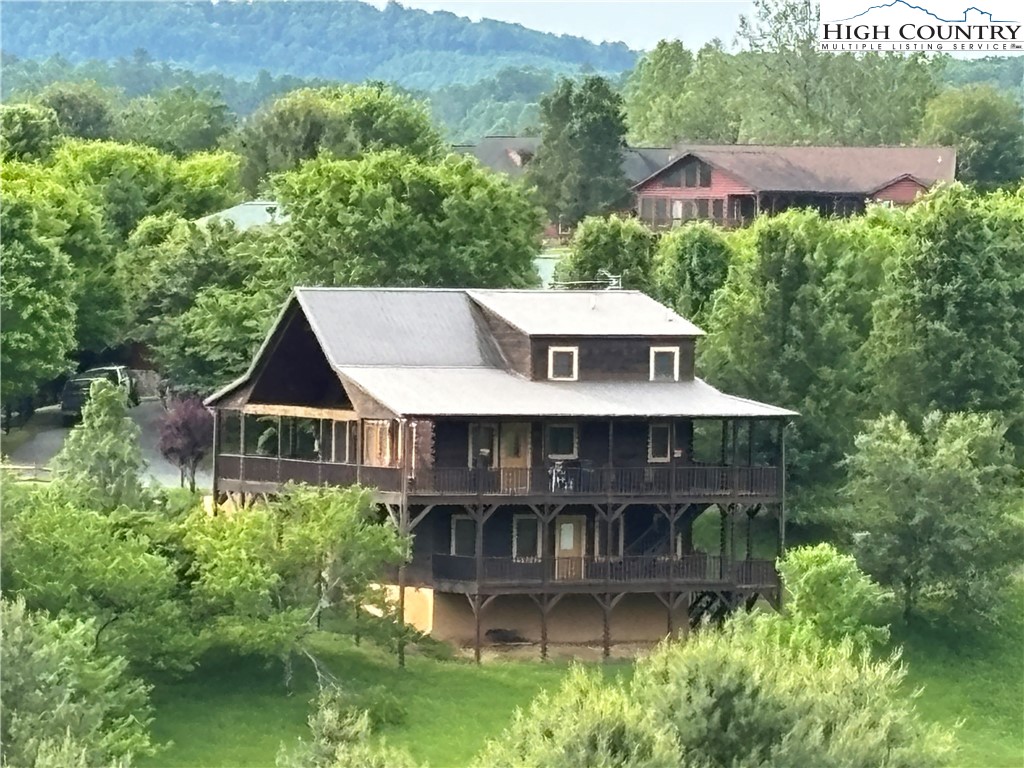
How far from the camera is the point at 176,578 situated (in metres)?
51.4

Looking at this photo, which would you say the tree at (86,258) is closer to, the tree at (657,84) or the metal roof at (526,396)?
the metal roof at (526,396)

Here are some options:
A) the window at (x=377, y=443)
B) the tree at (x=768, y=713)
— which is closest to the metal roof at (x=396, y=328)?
the window at (x=377, y=443)

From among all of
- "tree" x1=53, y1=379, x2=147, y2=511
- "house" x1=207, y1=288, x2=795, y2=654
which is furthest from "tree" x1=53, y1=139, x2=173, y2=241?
"tree" x1=53, y1=379, x2=147, y2=511

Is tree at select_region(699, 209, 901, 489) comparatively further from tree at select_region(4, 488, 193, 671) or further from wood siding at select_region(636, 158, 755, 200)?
wood siding at select_region(636, 158, 755, 200)

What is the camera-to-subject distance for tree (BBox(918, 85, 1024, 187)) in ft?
443

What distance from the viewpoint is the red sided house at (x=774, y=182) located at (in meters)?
116

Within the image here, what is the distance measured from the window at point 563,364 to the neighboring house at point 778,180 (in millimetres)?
55354

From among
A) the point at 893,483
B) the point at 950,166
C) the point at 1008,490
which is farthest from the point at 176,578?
the point at 950,166

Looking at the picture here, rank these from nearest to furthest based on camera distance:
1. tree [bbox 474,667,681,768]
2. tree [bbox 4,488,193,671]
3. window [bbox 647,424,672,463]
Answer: tree [bbox 474,667,681,768]
tree [bbox 4,488,193,671]
window [bbox 647,424,672,463]

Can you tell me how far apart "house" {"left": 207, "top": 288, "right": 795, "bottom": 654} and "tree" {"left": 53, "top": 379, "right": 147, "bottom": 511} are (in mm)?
3224

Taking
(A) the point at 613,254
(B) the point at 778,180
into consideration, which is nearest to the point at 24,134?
(B) the point at 778,180

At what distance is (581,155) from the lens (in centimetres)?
12100

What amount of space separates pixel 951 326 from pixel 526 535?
16.0m

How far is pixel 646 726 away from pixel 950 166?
86722mm
